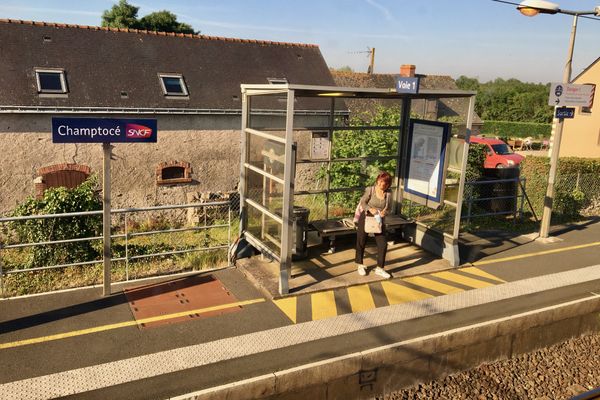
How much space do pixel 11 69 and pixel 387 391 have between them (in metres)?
15.4

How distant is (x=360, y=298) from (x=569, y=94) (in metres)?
6.68

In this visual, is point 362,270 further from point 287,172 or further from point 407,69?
point 407,69

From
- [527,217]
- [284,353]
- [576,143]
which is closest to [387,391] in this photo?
[284,353]

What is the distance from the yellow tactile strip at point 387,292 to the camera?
7457 millimetres

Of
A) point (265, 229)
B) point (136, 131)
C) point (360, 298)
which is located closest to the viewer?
point (136, 131)

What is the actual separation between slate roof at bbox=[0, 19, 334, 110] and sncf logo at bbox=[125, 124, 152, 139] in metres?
10.1

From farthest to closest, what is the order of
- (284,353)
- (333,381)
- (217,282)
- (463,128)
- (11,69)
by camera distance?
(11,69) < (463,128) < (217,282) < (284,353) < (333,381)

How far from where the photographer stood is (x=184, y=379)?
18.5 ft

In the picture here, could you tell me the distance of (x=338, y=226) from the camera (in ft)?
31.8

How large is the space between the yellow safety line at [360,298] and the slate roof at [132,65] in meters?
11.3

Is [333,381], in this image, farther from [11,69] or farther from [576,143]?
[576,143]

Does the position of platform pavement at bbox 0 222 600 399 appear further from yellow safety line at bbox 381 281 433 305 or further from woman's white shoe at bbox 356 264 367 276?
woman's white shoe at bbox 356 264 367 276

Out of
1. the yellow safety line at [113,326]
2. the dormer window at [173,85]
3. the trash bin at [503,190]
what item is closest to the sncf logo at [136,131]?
the yellow safety line at [113,326]

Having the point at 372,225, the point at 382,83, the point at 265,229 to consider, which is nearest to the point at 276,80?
the point at 265,229
